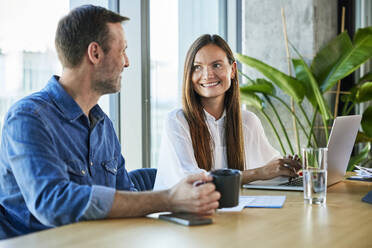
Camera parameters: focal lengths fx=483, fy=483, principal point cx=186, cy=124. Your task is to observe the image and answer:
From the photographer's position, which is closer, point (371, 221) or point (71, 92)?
point (371, 221)

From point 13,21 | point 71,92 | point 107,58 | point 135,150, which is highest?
point 13,21

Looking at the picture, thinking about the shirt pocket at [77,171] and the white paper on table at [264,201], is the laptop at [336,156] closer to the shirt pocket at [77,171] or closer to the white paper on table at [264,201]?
the white paper on table at [264,201]

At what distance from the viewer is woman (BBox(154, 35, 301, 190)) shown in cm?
216

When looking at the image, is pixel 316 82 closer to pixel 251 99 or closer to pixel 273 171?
pixel 251 99

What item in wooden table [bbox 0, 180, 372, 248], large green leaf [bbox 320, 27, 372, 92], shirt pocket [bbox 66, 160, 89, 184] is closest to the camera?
wooden table [bbox 0, 180, 372, 248]

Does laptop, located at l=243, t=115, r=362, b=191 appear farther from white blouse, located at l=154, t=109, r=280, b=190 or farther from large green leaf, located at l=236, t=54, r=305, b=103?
large green leaf, located at l=236, t=54, r=305, b=103

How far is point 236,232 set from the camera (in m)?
1.21

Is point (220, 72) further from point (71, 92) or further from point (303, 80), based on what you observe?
point (303, 80)

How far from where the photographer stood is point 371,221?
1.37 metres

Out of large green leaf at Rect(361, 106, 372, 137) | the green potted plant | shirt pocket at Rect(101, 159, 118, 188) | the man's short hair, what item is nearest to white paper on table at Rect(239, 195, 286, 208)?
shirt pocket at Rect(101, 159, 118, 188)

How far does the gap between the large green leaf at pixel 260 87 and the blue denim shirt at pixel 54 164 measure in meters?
2.05

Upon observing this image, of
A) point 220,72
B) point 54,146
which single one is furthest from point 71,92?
point 220,72

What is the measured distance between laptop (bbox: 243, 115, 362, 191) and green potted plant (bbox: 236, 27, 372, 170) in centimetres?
160

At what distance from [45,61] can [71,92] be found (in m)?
1.17
